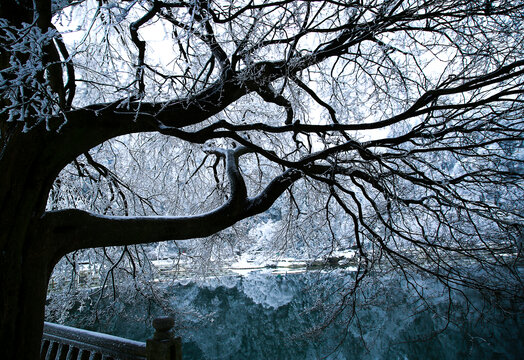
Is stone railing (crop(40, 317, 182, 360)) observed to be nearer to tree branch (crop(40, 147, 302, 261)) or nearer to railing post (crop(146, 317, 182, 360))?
railing post (crop(146, 317, 182, 360))

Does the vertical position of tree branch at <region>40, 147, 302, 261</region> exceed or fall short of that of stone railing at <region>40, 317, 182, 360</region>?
it exceeds it

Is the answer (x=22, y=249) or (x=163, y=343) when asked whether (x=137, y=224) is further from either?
(x=163, y=343)

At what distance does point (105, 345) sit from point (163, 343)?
1.80ft

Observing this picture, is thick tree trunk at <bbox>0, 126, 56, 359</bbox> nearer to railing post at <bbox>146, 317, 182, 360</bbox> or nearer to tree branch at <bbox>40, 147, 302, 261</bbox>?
tree branch at <bbox>40, 147, 302, 261</bbox>

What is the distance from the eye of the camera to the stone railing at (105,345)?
1871mm

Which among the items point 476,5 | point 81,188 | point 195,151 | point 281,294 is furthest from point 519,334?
point 81,188

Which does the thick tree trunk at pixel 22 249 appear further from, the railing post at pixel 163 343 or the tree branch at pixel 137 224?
the railing post at pixel 163 343

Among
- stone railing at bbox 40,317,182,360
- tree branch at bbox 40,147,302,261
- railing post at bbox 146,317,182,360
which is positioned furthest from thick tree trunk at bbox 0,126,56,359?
railing post at bbox 146,317,182,360

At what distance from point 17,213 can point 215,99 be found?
135 cm

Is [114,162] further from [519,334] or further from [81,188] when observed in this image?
[519,334]

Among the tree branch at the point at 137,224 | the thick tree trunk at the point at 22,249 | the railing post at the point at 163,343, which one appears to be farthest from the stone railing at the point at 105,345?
the tree branch at the point at 137,224

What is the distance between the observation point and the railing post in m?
1.84

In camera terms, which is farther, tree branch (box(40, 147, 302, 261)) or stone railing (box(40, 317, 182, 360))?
tree branch (box(40, 147, 302, 261))

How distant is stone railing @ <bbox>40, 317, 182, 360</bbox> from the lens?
1.87 m
